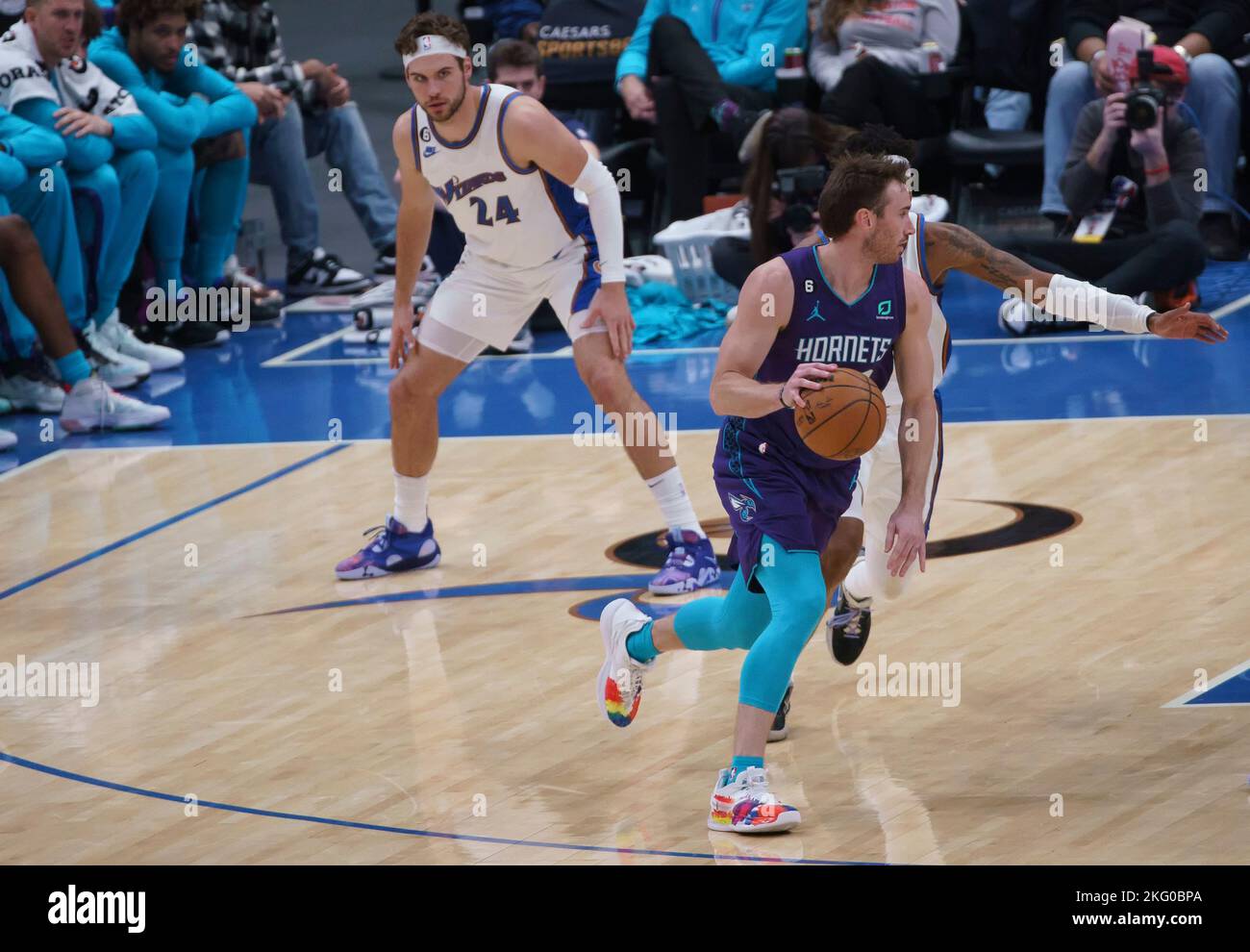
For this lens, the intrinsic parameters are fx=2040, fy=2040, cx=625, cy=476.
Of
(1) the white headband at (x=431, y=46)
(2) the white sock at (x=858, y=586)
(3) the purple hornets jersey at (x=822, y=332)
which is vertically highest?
(1) the white headband at (x=431, y=46)

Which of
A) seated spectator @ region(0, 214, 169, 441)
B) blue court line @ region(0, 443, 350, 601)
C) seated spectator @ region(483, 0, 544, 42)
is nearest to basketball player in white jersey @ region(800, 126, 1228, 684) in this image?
blue court line @ region(0, 443, 350, 601)

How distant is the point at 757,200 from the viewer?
10.1m

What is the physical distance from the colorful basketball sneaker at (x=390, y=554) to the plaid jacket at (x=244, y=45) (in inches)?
229

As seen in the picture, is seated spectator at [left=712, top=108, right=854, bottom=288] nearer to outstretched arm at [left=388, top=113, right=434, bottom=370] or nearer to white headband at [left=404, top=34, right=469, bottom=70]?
outstretched arm at [left=388, top=113, right=434, bottom=370]

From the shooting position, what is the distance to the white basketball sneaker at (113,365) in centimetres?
1096

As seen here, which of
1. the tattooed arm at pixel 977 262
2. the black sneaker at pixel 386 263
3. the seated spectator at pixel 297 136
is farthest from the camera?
the black sneaker at pixel 386 263

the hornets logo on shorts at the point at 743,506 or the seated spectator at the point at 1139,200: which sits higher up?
the hornets logo on shorts at the point at 743,506

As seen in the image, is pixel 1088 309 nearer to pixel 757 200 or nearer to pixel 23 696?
pixel 23 696

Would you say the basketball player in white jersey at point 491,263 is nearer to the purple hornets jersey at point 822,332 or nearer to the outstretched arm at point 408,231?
the outstretched arm at point 408,231

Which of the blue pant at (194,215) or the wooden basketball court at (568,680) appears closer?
the wooden basketball court at (568,680)

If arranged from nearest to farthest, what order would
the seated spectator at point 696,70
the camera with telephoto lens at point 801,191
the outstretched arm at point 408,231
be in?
the outstretched arm at point 408,231 → the camera with telephoto lens at point 801,191 → the seated spectator at point 696,70

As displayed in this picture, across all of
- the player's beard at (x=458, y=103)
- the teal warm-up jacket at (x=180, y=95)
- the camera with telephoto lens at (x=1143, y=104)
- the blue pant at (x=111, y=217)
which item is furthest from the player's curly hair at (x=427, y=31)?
the camera with telephoto lens at (x=1143, y=104)

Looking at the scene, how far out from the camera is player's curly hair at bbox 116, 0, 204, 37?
11.1m

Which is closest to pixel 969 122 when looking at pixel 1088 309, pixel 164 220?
pixel 164 220
